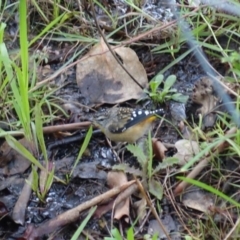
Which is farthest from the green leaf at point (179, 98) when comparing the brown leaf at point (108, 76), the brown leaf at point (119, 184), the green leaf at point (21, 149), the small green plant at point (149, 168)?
the green leaf at point (21, 149)

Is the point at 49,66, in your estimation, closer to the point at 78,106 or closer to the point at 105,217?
the point at 78,106

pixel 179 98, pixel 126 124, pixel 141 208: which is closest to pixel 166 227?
pixel 141 208

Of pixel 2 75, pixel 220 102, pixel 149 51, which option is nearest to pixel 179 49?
pixel 149 51

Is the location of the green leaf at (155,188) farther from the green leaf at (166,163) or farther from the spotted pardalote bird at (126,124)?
the spotted pardalote bird at (126,124)

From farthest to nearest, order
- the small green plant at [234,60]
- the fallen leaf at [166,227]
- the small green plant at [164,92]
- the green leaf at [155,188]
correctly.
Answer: the small green plant at [164,92] < the small green plant at [234,60] < the green leaf at [155,188] < the fallen leaf at [166,227]

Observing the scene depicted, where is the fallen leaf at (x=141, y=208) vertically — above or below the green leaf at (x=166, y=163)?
below

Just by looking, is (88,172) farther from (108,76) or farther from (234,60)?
(234,60)
